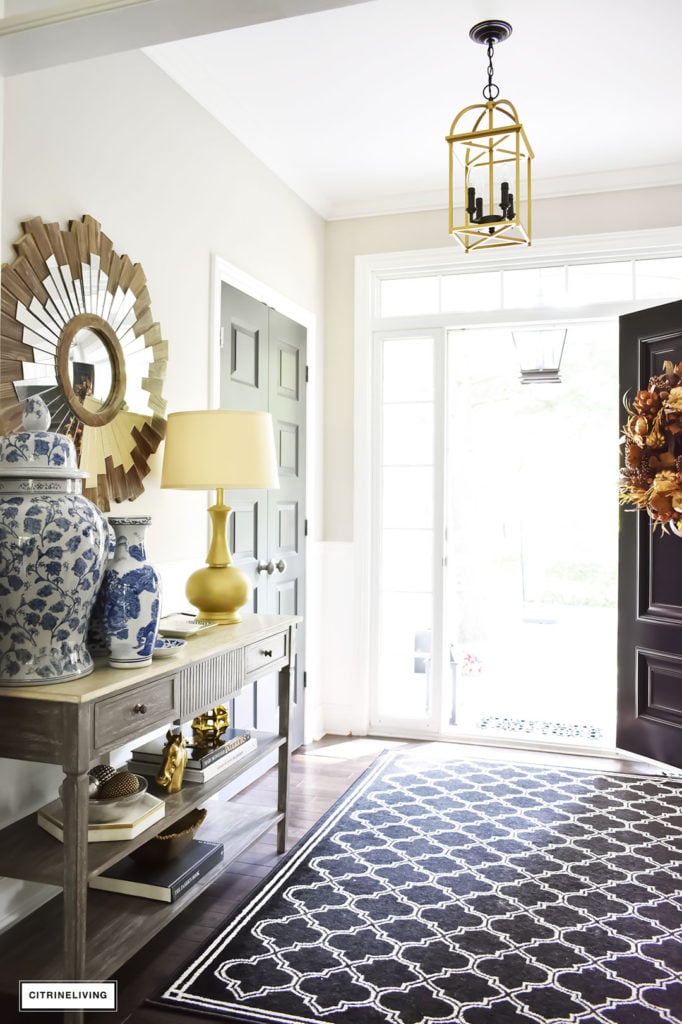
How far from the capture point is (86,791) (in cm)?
178

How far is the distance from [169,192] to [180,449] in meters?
1.04

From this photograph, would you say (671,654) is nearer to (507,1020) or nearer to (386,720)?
(386,720)

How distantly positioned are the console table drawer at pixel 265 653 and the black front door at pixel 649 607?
193cm

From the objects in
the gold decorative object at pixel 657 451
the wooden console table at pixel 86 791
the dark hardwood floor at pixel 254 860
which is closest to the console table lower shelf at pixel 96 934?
the wooden console table at pixel 86 791

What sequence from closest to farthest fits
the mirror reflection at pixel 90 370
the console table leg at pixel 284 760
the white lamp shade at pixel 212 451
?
the mirror reflection at pixel 90 370 < the white lamp shade at pixel 212 451 < the console table leg at pixel 284 760

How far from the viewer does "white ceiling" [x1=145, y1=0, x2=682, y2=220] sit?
110 inches

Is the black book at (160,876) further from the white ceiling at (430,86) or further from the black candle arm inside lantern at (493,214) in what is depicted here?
the white ceiling at (430,86)

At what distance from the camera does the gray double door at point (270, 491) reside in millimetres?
3484

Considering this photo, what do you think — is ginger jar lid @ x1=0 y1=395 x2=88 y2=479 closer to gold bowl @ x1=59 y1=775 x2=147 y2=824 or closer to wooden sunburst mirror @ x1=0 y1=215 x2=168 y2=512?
wooden sunburst mirror @ x1=0 y1=215 x2=168 y2=512

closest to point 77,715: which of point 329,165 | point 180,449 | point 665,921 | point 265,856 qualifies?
point 180,449

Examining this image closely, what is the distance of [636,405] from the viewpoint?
3.66 meters

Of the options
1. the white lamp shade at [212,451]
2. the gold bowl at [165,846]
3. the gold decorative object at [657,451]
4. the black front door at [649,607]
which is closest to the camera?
the gold bowl at [165,846]

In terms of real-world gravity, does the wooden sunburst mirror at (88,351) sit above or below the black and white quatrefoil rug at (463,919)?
above

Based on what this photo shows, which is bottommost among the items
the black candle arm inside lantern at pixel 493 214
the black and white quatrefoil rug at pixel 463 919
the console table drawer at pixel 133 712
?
the black and white quatrefoil rug at pixel 463 919
